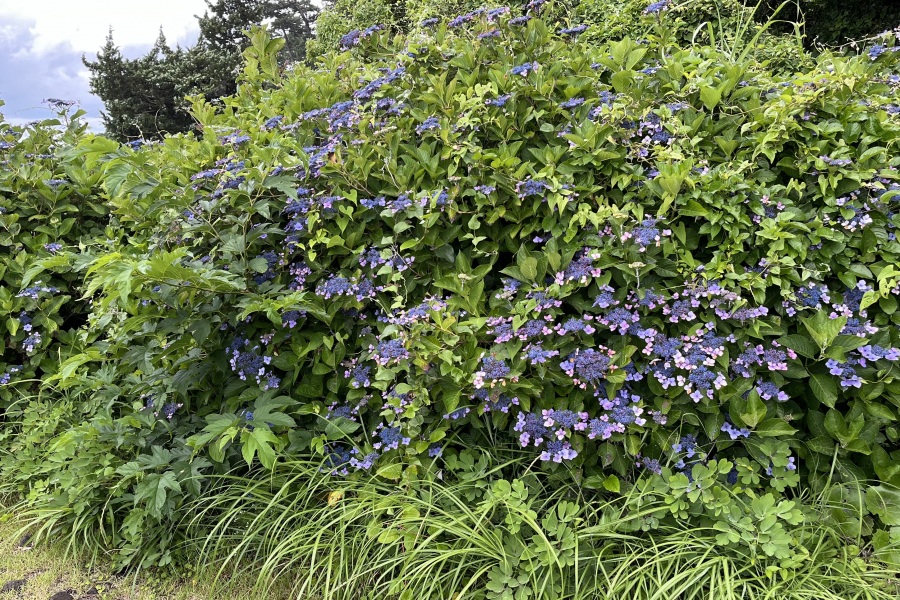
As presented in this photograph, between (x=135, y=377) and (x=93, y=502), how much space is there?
0.58 meters

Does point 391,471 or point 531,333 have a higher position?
point 531,333

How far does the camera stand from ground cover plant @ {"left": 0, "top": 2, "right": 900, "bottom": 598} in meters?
1.83

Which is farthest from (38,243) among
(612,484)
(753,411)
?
(753,411)

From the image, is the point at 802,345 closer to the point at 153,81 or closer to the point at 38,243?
the point at 38,243

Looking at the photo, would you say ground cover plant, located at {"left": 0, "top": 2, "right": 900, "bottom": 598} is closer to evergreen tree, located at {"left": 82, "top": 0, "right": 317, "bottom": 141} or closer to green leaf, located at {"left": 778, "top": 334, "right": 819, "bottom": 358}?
green leaf, located at {"left": 778, "top": 334, "right": 819, "bottom": 358}

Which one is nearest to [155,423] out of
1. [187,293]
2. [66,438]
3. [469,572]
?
[66,438]

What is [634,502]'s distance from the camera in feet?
6.18

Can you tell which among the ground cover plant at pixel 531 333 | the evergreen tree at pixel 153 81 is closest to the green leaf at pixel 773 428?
the ground cover plant at pixel 531 333

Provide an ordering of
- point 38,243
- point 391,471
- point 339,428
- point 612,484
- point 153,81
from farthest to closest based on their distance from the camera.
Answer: point 153,81 < point 38,243 < point 339,428 < point 391,471 < point 612,484

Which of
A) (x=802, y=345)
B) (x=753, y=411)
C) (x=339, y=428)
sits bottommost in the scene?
(x=753, y=411)

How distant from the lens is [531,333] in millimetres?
1845

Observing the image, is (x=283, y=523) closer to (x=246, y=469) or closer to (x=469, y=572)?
(x=246, y=469)

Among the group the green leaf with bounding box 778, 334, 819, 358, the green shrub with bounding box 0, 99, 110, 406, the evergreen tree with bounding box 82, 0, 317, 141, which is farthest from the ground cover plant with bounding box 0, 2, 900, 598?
the evergreen tree with bounding box 82, 0, 317, 141

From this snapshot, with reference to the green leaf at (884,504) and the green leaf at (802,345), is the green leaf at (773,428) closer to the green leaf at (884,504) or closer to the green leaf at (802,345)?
the green leaf at (802,345)
